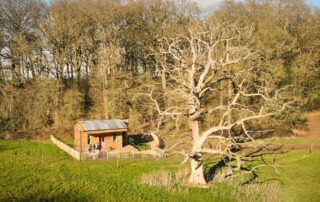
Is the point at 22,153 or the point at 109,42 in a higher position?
the point at 109,42

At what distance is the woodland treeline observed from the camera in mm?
32562

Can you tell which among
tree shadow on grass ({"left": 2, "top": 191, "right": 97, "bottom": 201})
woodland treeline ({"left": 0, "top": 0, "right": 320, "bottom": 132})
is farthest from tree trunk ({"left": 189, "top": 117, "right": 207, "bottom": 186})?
woodland treeline ({"left": 0, "top": 0, "right": 320, "bottom": 132})

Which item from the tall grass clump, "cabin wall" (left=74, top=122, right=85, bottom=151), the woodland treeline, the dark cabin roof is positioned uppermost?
the woodland treeline

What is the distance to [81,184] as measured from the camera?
15.6 metres

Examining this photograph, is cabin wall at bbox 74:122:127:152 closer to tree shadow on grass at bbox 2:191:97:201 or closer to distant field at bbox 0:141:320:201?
distant field at bbox 0:141:320:201

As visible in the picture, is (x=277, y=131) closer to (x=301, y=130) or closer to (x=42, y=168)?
(x=301, y=130)

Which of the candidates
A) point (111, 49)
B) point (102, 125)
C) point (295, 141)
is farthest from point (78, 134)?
point (295, 141)

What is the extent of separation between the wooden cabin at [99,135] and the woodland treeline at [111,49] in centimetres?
545

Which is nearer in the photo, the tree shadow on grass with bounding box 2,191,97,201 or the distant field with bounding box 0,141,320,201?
the tree shadow on grass with bounding box 2,191,97,201

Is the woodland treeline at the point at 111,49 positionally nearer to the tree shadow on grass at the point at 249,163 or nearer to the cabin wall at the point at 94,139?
the cabin wall at the point at 94,139

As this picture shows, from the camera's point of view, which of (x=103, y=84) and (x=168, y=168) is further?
(x=103, y=84)

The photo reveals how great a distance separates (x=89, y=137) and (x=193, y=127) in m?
14.1

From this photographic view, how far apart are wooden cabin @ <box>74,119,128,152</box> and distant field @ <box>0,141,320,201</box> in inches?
117

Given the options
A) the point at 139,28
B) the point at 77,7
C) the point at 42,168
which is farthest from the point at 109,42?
the point at 42,168
